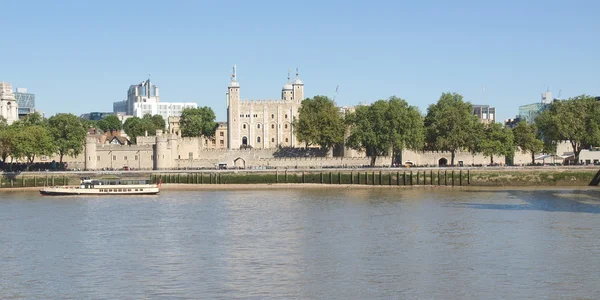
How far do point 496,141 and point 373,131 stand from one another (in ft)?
43.6

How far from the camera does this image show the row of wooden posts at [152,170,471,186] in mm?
83375

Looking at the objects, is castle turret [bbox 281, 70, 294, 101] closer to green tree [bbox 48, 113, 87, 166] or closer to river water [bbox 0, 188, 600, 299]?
green tree [bbox 48, 113, 87, 166]

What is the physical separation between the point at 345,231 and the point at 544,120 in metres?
54.2

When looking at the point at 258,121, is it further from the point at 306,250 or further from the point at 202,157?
the point at 306,250

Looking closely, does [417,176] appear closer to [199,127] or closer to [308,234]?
[308,234]

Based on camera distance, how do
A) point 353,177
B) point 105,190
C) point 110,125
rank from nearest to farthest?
point 105,190, point 353,177, point 110,125

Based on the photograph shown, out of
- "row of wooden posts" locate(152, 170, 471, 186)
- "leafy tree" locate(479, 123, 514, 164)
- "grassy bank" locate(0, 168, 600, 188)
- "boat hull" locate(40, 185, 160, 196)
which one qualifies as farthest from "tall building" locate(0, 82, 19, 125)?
"leafy tree" locate(479, 123, 514, 164)

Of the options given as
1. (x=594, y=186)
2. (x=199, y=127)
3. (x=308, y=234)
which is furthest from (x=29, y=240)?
(x=199, y=127)

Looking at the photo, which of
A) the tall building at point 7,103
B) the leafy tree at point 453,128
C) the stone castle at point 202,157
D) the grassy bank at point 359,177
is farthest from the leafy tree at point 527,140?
the tall building at point 7,103

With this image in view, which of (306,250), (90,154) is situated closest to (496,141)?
(90,154)

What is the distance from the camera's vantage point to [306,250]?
39156 millimetres

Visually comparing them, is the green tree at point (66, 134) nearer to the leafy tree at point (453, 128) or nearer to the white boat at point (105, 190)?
the white boat at point (105, 190)

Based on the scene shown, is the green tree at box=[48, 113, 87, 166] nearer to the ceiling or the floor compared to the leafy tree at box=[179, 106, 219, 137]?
nearer to the floor

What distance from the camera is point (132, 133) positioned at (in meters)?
155
